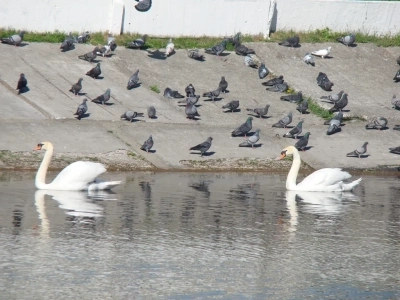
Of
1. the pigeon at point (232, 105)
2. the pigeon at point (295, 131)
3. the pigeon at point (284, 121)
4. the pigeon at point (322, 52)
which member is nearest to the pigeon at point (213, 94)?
the pigeon at point (232, 105)

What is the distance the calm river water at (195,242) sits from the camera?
11.5 metres

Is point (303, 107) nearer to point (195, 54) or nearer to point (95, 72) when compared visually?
point (195, 54)

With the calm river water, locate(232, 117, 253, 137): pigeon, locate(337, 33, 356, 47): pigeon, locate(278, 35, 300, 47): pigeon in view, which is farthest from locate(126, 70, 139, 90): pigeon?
locate(337, 33, 356, 47): pigeon

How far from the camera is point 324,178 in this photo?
19.6 metres

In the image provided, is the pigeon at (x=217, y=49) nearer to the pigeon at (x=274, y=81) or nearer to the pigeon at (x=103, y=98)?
the pigeon at (x=274, y=81)

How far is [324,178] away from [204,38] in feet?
40.9

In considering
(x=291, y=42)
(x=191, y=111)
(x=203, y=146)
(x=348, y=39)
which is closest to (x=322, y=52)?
(x=291, y=42)

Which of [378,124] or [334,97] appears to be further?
[334,97]

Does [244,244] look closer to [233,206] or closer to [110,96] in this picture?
[233,206]

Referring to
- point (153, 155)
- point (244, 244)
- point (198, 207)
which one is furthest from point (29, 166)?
point (244, 244)

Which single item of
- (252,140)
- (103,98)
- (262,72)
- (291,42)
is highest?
(291,42)

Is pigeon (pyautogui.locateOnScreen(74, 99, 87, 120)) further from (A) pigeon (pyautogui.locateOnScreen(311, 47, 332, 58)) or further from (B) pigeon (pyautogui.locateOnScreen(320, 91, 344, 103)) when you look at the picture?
(A) pigeon (pyautogui.locateOnScreen(311, 47, 332, 58))

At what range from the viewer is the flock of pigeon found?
23.4 metres

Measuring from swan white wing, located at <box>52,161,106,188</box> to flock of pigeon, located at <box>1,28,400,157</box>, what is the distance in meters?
3.49
